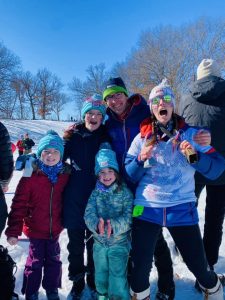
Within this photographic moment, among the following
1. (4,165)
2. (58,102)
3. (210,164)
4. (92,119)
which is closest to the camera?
(210,164)

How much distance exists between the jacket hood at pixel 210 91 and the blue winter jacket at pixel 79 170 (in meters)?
1.03

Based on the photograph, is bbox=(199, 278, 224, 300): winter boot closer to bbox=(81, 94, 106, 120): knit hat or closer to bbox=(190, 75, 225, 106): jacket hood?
bbox=(190, 75, 225, 106): jacket hood

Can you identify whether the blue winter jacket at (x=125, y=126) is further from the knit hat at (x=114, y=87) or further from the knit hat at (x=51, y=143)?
the knit hat at (x=51, y=143)

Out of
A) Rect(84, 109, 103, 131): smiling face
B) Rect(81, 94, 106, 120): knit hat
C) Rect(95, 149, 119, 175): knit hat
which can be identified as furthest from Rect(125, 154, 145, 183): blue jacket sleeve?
Rect(81, 94, 106, 120): knit hat

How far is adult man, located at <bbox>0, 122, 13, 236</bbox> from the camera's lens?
2.43m

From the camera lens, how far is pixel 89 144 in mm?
2877

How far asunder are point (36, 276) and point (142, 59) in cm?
3053

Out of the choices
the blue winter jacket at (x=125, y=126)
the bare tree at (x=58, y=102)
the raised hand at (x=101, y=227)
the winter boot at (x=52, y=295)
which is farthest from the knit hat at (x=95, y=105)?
the bare tree at (x=58, y=102)

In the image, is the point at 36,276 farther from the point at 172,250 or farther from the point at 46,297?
the point at 172,250

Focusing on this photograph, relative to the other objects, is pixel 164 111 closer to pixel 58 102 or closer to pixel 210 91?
pixel 210 91

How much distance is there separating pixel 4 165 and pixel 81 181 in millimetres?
723

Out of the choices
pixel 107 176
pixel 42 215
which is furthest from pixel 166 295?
pixel 42 215

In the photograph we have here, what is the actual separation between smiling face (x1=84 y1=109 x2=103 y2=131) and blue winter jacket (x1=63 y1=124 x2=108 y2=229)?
0.04 meters

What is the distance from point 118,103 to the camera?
2.92 m
